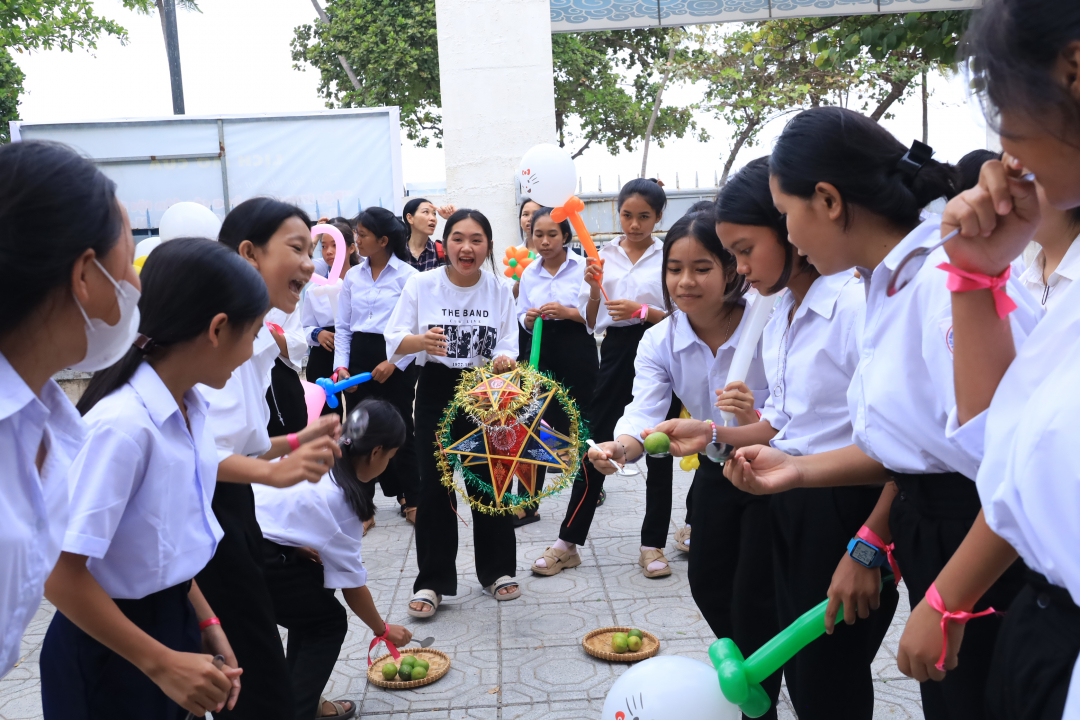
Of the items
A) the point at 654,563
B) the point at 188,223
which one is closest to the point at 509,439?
the point at 654,563

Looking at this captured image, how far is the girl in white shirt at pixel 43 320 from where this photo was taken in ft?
3.82

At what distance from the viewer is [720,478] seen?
2482 mm

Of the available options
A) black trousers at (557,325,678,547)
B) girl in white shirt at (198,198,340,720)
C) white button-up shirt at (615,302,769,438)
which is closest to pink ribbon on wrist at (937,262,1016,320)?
girl in white shirt at (198,198,340,720)

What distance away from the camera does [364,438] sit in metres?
2.87

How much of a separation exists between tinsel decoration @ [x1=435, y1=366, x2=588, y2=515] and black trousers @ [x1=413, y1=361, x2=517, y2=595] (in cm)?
35

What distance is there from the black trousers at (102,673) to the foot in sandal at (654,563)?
2.83 m

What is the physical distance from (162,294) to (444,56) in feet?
26.3

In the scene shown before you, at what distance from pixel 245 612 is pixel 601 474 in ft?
8.61

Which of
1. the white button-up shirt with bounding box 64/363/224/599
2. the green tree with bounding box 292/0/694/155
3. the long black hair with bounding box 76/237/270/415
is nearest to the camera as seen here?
the white button-up shirt with bounding box 64/363/224/599

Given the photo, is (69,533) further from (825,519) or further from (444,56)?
(444,56)

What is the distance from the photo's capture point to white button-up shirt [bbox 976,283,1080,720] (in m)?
0.95

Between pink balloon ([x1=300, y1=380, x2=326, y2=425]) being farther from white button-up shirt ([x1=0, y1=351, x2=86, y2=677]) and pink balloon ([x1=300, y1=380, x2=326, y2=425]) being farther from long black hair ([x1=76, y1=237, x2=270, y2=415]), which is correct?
white button-up shirt ([x1=0, y1=351, x2=86, y2=677])

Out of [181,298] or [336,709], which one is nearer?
[181,298]

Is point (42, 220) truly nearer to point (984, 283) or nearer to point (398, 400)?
point (984, 283)
